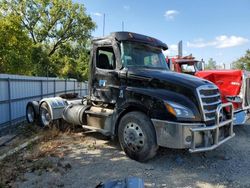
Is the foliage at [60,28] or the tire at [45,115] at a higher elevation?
the foliage at [60,28]

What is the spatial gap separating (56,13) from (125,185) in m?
37.5

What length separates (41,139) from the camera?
782cm

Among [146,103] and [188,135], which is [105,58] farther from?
[188,135]

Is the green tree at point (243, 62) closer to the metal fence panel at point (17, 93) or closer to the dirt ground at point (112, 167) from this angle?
the metal fence panel at point (17, 93)

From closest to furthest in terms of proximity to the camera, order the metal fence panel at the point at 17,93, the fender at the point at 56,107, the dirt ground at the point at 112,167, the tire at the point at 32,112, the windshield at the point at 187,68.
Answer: the dirt ground at the point at 112,167, the fender at the point at 56,107, the tire at the point at 32,112, the metal fence panel at the point at 17,93, the windshield at the point at 187,68

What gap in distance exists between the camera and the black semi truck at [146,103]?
5.38 meters

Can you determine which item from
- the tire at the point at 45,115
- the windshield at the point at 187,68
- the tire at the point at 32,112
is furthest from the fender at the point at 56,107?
the windshield at the point at 187,68

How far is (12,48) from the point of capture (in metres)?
20.2

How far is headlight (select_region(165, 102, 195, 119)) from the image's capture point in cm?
530

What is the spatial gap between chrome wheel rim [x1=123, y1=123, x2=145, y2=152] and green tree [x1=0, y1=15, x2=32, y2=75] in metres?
15.9

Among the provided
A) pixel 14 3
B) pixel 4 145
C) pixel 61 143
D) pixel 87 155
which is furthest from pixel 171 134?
pixel 14 3

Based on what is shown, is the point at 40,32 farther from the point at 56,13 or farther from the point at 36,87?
the point at 36,87

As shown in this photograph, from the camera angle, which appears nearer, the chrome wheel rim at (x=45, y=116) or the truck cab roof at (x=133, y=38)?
the truck cab roof at (x=133, y=38)

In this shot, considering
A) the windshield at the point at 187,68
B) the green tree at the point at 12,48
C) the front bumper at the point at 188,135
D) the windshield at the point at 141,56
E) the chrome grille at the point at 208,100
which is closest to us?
the front bumper at the point at 188,135
